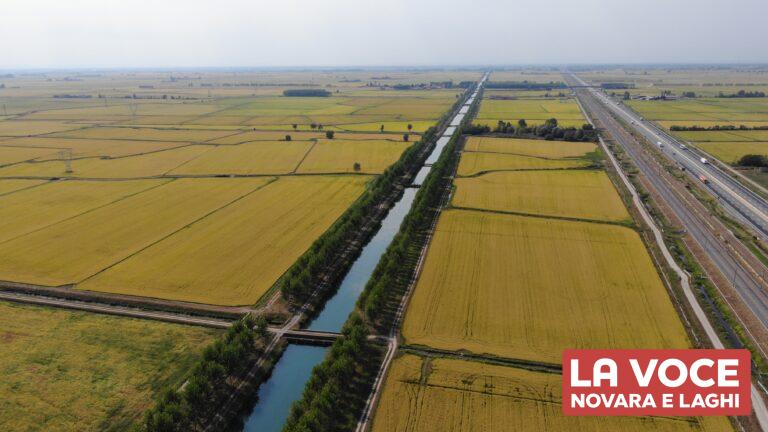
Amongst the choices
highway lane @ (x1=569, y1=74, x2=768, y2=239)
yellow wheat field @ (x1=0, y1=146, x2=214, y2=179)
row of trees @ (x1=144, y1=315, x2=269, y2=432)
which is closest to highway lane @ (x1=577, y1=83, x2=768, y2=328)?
highway lane @ (x1=569, y1=74, x2=768, y2=239)

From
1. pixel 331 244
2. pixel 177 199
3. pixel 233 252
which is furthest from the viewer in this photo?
pixel 177 199

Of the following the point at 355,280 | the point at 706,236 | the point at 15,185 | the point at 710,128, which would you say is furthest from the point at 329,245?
the point at 710,128

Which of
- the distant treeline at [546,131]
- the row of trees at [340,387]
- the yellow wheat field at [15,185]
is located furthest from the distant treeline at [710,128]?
the yellow wheat field at [15,185]

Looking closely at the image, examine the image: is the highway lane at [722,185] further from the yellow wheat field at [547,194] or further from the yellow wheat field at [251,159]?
the yellow wheat field at [251,159]

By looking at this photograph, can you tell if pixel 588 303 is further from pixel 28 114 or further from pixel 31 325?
pixel 28 114

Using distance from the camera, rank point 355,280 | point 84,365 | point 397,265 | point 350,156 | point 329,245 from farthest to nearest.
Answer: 1. point 350,156
2. point 355,280
3. point 329,245
4. point 397,265
5. point 84,365

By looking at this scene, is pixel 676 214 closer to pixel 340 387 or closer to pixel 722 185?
pixel 722 185
